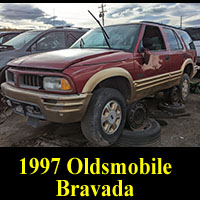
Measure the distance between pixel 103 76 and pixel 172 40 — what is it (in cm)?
271

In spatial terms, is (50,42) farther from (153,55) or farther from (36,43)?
(153,55)

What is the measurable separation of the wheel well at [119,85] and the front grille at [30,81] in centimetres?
83

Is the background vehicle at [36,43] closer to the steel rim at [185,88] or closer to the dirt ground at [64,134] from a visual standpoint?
the dirt ground at [64,134]

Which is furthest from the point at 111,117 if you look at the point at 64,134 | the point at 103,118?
the point at 64,134

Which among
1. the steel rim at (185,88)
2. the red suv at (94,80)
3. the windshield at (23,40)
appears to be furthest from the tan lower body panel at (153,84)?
the windshield at (23,40)

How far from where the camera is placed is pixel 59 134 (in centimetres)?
356

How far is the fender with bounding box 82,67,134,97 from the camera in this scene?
2558 millimetres

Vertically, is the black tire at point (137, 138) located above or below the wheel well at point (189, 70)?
below

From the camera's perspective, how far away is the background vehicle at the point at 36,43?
4.76 meters

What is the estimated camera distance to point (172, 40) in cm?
467

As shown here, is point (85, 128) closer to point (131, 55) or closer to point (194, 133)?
point (131, 55)

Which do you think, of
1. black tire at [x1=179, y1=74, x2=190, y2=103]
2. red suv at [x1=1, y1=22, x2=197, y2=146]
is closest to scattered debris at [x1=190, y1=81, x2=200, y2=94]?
black tire at [x1=179, y1=74, x2=190, y2=103]

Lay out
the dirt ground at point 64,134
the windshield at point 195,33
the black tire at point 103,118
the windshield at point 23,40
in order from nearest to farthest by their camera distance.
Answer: the black tire at point 103,118 < the dirt ground at point 64,134 < the windshield at point 23,40 < the windshield at point 195,33

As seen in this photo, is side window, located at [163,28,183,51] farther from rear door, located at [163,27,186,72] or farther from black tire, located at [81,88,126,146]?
black tire, located at [81,88,126,146]
